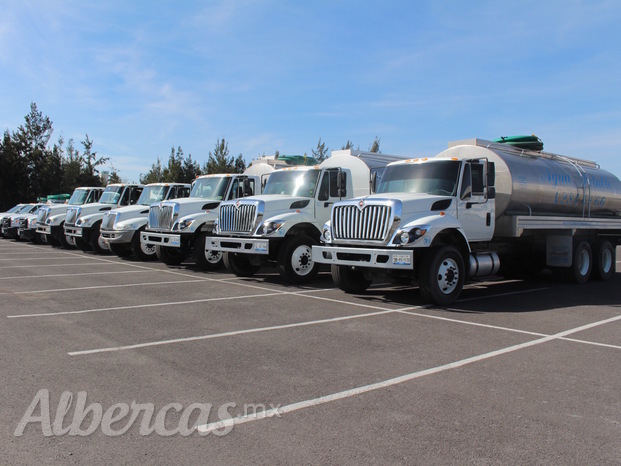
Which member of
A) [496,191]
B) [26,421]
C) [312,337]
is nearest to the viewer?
[26,421]

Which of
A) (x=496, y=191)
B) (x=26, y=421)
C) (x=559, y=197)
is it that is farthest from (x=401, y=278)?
(x=26, y=421)

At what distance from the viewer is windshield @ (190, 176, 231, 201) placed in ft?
49.3

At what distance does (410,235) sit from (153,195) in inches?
466

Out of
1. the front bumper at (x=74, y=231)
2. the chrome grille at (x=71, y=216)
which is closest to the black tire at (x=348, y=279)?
the front bumper at (x=74, y=231)

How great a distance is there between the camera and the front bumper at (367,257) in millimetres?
8555

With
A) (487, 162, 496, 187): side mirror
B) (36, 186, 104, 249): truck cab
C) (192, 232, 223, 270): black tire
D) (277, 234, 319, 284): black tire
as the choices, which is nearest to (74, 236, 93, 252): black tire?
(36, 186, 104, 249): truck cab

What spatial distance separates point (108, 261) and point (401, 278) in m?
10.9

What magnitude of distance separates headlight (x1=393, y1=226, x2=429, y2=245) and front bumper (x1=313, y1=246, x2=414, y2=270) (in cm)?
24

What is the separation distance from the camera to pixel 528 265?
13414mm

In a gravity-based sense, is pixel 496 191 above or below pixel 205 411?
above

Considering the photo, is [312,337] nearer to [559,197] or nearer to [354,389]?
[354,389]

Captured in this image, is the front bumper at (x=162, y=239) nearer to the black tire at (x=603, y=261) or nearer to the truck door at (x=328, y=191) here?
the truck door at (x=328, y=191)

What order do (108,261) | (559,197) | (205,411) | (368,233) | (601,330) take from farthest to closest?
(108,261), (559,197), (368,233), (601,330), (205,411)

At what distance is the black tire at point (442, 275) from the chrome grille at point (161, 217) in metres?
7.92
